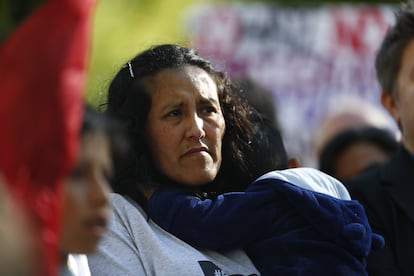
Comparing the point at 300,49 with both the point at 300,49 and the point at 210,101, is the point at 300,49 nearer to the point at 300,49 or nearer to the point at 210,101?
the point at 300,49

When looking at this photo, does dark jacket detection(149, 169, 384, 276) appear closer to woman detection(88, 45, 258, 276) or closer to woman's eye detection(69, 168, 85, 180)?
woman detection(88, 45, 258, 276)

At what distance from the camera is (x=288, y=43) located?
8445mm

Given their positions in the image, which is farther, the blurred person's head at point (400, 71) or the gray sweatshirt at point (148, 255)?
the blurred person's head at point (400, 71)

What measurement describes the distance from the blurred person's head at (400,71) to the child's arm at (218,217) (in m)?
1.04

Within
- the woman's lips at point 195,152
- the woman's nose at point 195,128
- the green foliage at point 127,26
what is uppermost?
the woman's nose at point 195,128

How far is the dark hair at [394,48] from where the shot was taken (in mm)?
3684

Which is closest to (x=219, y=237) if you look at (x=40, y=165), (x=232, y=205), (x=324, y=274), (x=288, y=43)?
(x=232, y=205)

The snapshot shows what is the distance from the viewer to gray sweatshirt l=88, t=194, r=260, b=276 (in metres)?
2.55

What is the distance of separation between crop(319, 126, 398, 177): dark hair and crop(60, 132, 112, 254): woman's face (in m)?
3.04

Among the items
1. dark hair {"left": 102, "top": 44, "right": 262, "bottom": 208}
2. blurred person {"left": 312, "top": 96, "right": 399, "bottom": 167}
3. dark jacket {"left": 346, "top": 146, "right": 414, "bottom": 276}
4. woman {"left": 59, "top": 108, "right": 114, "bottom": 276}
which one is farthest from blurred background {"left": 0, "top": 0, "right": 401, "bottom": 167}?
woman {"left": 59, "top": 108, "right": 114, "bottom": 276}

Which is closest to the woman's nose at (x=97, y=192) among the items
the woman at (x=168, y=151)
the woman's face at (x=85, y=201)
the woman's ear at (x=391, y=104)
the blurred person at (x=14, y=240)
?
the woman's face at (x=85, y=201)

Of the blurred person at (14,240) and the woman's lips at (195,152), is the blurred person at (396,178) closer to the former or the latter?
the woman's lips at (195,152)

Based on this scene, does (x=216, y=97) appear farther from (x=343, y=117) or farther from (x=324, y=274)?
(x=343, y=117)

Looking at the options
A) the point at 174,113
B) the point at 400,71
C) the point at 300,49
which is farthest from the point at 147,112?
the point at 300,49
